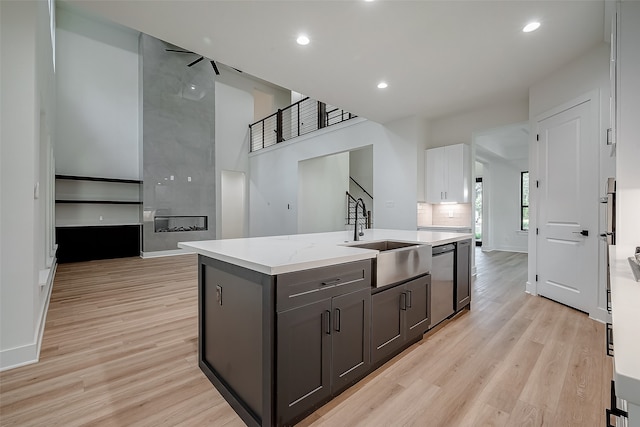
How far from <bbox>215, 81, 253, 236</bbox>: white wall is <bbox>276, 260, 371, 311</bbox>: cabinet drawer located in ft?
26.4

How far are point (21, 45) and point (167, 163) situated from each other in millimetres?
5435

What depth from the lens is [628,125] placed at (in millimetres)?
1861

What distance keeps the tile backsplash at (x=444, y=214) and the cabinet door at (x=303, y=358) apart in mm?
4074

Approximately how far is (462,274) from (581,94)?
248 centimetres

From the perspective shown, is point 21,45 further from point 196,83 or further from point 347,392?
point 196,83

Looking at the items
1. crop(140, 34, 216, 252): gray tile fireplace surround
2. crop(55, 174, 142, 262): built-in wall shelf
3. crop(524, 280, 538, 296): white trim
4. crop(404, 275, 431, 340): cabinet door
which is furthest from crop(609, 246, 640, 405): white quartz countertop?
crop(55, 174, 142, 262): built-in wall shelf

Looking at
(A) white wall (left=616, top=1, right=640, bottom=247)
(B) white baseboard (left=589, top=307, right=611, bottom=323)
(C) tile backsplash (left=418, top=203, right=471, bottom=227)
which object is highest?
(A) white wall (left=616, top=1, right=640, bottom=247)

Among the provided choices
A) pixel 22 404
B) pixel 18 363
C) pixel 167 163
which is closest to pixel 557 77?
pixel 22 404

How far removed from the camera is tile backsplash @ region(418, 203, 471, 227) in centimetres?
512

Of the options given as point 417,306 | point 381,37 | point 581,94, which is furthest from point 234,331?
point 581,94

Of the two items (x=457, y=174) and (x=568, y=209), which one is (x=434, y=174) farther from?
(x=568, y=209)

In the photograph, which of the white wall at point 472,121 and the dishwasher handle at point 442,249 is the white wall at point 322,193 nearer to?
the white wall at point 472,121

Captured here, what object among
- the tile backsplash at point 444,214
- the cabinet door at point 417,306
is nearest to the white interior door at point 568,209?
the tile backsplash at point 444,214

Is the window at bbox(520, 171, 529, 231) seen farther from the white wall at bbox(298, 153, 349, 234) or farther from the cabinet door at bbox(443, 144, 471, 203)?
the white wall at bbox(298, 153, 349, 234)
